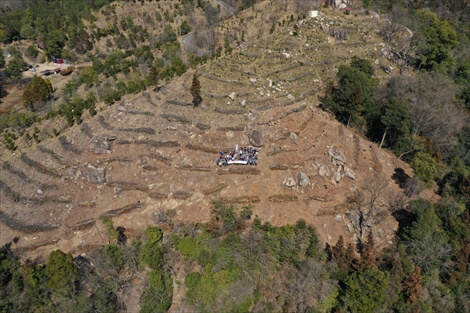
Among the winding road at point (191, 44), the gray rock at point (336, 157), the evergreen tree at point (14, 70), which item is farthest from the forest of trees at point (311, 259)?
the evergreen tree at point (14, 70)

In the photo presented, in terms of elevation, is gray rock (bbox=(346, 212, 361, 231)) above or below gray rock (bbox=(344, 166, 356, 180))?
below

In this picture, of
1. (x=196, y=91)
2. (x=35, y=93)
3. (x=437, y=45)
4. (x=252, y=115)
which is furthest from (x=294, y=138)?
(x=35, y=93)

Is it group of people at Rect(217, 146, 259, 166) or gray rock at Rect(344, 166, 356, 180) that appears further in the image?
gray rock at Rect(344, 166, 356, 180)

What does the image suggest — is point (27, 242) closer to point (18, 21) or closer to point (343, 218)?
point (343, 218)

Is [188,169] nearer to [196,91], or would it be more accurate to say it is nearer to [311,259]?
[196,91]

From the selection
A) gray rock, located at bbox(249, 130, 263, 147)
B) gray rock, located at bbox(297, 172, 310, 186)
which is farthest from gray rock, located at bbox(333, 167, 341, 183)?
gray rock, located at bbox(249, 130, 263, 147)

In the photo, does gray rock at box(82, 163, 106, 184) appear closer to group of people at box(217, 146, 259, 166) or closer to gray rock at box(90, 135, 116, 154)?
gray rock at box(90, 135, 116, 154)
